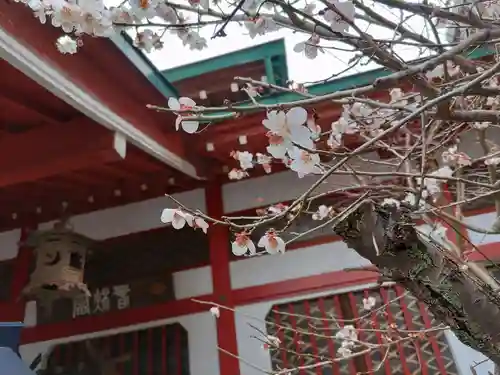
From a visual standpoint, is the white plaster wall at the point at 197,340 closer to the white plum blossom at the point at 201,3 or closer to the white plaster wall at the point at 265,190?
the white plaster wall at the point at 265,190

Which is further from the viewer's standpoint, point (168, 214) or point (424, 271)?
point (168, 214)

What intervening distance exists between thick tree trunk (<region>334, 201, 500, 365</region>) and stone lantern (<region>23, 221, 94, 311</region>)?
273cm

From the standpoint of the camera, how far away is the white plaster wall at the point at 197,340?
11.7ft

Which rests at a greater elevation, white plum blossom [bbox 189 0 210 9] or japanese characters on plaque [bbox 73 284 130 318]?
white plum blossom [bbox 189 0 210 9]

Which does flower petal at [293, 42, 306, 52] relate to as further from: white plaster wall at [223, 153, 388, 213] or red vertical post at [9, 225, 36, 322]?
red vertical post at [9, 225, 36, 322]

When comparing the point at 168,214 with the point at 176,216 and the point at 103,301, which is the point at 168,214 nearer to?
the point at 176,216

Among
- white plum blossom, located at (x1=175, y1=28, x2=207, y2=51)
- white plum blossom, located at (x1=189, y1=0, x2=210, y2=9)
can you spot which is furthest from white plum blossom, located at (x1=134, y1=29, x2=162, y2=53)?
white plum blossom, located at (x1=189, y1=0, x2=210, y2=9)

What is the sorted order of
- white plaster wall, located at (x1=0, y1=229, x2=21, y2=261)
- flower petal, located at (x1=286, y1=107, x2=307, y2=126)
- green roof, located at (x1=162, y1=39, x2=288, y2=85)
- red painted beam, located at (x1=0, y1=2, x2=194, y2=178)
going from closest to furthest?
flower petal, located at (x1=286, y1=107, x2=307, y2=126), red painted beam, located at (x1=0, y1=2, x2=194, y2=178), white plaster wall, located at (x1=0, y1=229, x2=21, y2=261), green roof, located at (x1=162, y1=39, x2=288, y2=85)

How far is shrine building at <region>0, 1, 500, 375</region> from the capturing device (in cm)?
298

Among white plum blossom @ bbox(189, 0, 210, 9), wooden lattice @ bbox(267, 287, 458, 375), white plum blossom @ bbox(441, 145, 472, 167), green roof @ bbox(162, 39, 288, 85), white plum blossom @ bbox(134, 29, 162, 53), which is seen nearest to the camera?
white plum blossom @ bbox(189, 0, 210, 9)

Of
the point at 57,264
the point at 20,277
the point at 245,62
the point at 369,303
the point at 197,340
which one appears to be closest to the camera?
the point at 369,303

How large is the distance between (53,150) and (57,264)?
98 cm

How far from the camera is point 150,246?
13.5 ft

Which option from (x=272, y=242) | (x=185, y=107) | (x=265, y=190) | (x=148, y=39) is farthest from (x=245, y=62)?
(x=185, y=107)
